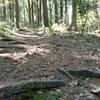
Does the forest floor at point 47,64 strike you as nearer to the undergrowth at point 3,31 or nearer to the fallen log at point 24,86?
the fallen log at point 24,86

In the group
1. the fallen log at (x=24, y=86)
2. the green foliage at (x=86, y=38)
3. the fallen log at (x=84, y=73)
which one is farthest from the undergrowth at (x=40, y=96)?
the green foliage at (x=86, y=38)

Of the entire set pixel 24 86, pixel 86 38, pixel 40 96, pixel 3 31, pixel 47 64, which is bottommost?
pixel 40 96

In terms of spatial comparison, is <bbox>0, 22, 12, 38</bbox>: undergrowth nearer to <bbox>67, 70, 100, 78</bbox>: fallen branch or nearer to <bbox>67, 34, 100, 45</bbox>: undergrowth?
<bbox>67, 34, 100, 45</bbox>: undergrowth

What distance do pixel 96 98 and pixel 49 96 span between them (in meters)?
0.96

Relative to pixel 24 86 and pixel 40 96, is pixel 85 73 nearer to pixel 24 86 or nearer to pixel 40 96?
pixel 40 96

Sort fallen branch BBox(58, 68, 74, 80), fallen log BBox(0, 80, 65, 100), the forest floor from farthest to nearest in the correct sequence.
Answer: fallen branch BBox(58, 68, 74, 80)
the forest floor
fallen log BBox(0, 80, 65, 100)

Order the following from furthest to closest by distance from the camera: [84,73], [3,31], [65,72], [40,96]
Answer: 1. [3,31]
2. [84,73]
3. [65,72]
4. [40,96]

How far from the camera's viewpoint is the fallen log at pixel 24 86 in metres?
5.38

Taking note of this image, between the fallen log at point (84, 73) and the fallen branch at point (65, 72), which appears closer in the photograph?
the fallen branch at point (65, 72)

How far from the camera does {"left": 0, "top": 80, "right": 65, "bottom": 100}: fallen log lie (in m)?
5.38

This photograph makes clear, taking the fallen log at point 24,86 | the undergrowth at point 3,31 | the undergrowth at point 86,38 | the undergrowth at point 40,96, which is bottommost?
the undergrowth at point 40,96

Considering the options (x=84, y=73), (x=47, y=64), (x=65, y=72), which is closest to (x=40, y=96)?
(x=65, y=72)

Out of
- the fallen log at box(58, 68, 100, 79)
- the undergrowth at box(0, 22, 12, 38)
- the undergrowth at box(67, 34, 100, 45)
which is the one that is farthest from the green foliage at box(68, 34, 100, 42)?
the fallen log at box(58, 68, 100, 79)

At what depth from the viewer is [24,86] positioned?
5.54 metres
